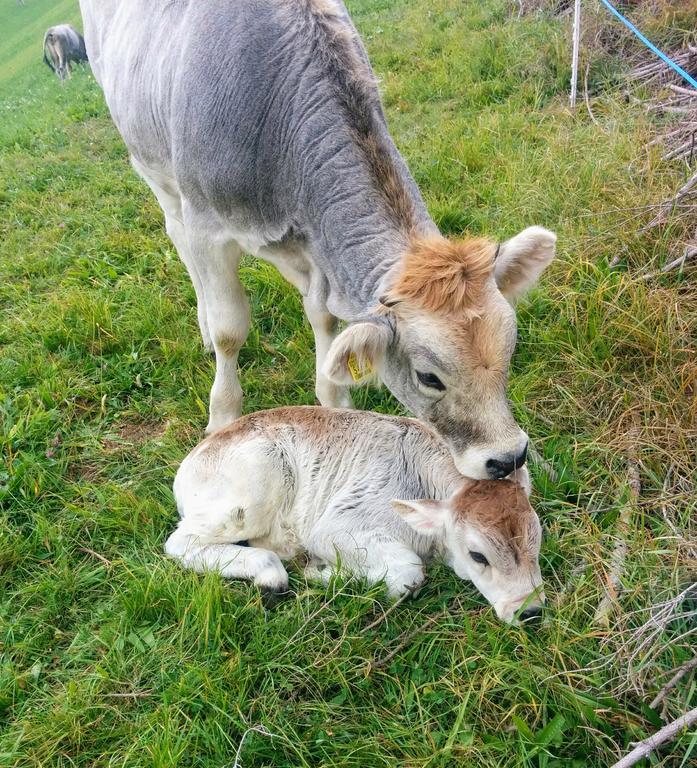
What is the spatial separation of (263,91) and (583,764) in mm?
3315

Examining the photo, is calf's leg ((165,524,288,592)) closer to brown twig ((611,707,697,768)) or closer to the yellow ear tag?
the yellow ear tag

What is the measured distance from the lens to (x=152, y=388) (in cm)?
479

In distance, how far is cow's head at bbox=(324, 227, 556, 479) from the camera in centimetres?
282

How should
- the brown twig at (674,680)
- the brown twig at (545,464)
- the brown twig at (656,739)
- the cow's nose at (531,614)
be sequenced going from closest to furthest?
the brown twig at (656,739) < the brown twig at (674,680) < the cow's nose at (531,614) < the brown twig at (545,464)

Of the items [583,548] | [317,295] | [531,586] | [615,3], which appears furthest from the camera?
[615,3]

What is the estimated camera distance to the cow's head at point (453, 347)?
2.82 meters

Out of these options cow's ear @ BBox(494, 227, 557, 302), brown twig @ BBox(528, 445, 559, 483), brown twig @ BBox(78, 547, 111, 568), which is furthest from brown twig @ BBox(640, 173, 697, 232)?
brown twig @ BBox(78, 547, 111, 568)

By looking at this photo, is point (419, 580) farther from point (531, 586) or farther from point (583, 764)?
point (583, 764)

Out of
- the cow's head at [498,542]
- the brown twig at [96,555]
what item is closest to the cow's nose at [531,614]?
the cow's head at [498,542]

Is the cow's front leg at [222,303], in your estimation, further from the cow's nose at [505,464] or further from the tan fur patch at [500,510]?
the cow's nose at [505,464]

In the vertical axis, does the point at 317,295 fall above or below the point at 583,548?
above

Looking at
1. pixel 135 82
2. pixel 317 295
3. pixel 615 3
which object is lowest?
pixel 317 295

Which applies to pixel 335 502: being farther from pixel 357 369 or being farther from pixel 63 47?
pixel 63 47

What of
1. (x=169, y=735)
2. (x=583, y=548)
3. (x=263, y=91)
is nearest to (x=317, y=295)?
(x=263, y=91)
